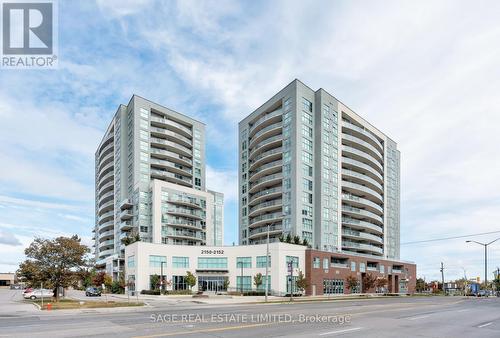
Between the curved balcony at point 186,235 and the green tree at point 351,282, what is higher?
the curved balcony at point 186,235

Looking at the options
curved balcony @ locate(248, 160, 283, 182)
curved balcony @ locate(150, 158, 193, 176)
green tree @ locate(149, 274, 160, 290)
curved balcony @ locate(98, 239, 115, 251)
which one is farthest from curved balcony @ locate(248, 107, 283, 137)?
curved balcony @ locate(98, 239, 115, 251)

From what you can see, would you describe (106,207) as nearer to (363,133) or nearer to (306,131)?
(306,131)

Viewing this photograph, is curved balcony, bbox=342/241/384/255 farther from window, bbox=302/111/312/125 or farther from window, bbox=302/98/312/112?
window, bbox=302/98/312/112

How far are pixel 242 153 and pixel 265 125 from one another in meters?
11.1

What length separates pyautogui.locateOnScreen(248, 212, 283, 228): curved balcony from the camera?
84.1 metres

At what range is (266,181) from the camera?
3447 inches

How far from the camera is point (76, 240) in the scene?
4591cm

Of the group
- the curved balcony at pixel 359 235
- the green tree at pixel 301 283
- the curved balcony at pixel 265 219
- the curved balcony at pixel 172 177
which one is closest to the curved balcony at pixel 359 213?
the curved balcony at pixel 359 235

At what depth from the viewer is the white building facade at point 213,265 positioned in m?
69.7

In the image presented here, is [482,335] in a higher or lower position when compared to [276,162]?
lower

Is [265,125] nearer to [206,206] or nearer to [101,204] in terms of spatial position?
[206,206]

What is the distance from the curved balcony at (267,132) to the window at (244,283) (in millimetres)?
32850

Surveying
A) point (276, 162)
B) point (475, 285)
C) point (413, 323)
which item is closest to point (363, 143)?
point (276, 162)

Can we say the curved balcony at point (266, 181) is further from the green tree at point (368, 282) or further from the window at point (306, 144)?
the green tree at point (368, 282)
